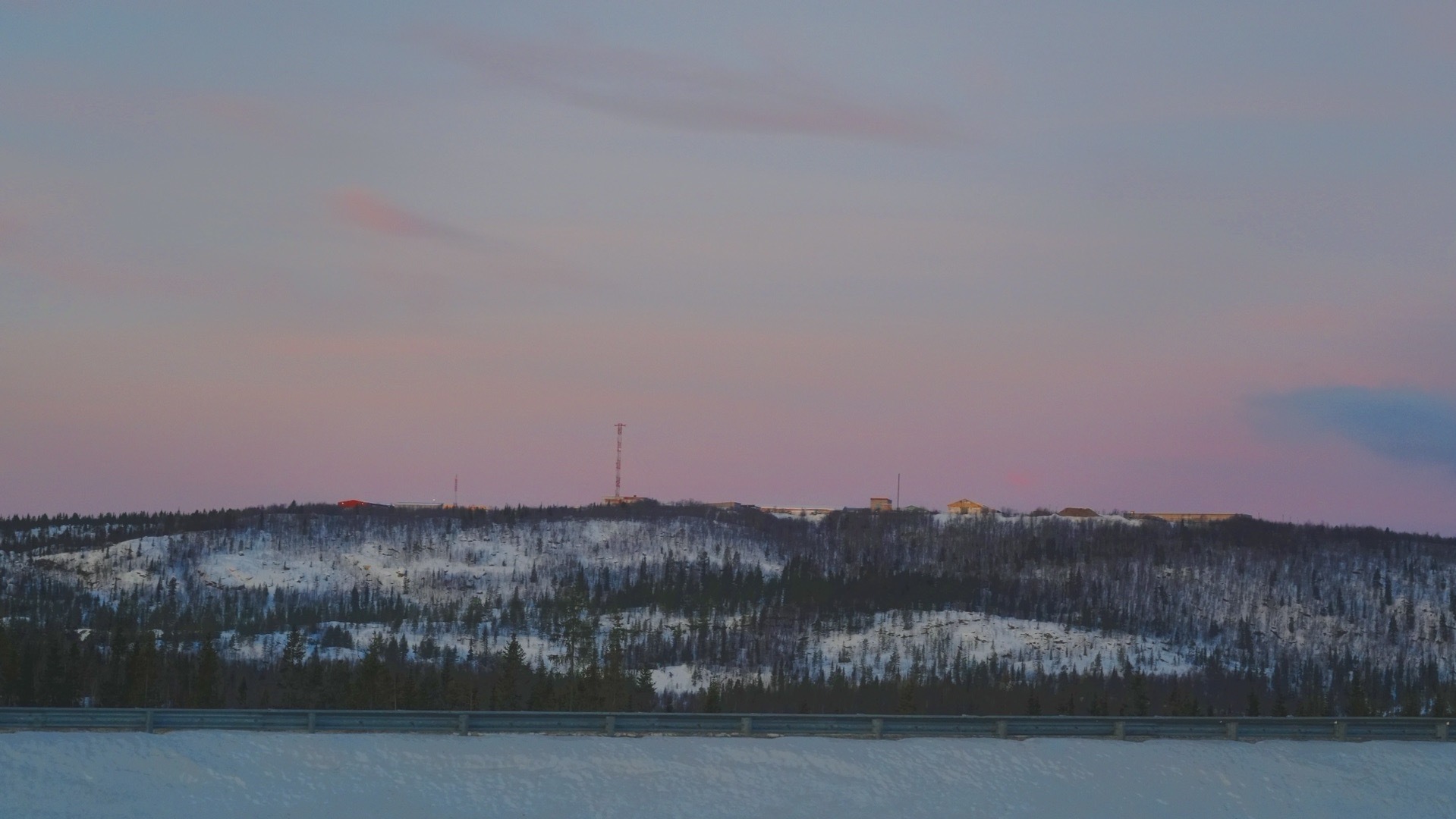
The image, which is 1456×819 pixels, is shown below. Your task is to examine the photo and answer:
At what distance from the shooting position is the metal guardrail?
4409cm

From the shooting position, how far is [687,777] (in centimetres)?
4453

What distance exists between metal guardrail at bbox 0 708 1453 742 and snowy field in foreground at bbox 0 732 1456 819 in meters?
0.70

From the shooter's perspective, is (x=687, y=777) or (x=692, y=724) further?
(x=692, y=724)

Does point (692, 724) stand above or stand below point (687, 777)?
above

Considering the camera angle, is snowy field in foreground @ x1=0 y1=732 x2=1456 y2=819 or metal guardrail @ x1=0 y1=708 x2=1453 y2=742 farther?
metal guardrail @ x1=0 y1=708 x2=1453 y2=742

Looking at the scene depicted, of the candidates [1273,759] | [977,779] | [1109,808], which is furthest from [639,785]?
[1273,759]

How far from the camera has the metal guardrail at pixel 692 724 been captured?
44.1m

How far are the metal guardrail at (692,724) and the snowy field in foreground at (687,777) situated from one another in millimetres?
700

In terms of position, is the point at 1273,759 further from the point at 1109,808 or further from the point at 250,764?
the point at 250,764

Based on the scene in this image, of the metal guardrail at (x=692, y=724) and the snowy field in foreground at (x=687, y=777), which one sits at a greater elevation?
the metal guardrail at (x=692, y=724)

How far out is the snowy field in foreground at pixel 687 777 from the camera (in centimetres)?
4109

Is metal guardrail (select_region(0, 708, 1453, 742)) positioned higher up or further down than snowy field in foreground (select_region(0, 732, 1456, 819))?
higher up

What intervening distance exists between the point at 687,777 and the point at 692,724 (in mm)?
3371

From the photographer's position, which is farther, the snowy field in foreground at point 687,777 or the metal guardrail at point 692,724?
the metal guardrail at point 692,724
